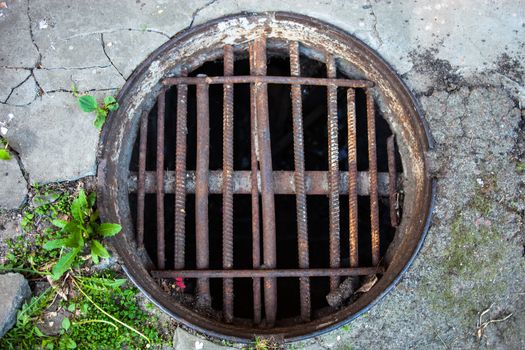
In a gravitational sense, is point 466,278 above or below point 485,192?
below

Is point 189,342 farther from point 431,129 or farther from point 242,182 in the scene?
point 431,129

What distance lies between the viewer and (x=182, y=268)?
9.07ft

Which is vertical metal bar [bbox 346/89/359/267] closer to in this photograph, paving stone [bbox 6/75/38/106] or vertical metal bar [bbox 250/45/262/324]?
vertical metal bar [bbox 250/45/262/324]

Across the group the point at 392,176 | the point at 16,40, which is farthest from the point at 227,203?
the point at 16,40

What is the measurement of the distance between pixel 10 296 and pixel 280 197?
2289mm

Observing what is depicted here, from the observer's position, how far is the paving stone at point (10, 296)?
8.04 ft

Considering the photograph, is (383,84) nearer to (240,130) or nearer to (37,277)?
(240,130)

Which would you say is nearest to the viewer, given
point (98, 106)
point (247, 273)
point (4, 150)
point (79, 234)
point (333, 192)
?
point (79, 234)

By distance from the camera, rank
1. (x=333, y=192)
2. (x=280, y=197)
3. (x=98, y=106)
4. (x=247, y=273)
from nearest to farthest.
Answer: (x=98, y=106) < (x=247, y=273) < (x=333, y=192) < (x=280, y=197)

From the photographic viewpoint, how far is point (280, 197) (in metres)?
4.22

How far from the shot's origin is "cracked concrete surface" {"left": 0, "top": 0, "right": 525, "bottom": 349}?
2627 mm

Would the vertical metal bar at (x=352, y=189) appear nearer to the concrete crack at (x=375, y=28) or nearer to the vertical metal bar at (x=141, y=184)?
the concrete crack at (x=375, y=28)

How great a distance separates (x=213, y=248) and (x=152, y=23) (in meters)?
1.81

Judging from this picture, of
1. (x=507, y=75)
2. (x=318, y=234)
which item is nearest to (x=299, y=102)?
(x=507, y=75)
